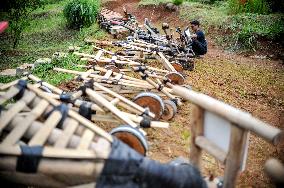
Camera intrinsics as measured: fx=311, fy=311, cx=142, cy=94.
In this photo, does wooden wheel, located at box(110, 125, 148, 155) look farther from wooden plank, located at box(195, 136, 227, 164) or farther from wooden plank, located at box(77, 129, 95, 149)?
wooden plank, located at box(195, 136, 227, 164)

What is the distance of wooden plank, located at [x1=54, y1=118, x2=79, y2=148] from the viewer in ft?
13.3

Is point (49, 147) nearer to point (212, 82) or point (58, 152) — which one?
point (58, 152)

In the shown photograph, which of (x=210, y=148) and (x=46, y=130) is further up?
(x=46, y=130)

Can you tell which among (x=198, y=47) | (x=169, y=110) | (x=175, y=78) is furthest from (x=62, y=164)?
(x=198, y=47)

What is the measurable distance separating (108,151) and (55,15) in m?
17.3

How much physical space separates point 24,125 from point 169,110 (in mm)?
3924

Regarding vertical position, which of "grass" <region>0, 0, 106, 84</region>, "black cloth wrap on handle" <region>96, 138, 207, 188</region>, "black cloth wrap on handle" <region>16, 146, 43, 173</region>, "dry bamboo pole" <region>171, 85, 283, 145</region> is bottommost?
"grass" <region>0, 0, 106, 84</region>

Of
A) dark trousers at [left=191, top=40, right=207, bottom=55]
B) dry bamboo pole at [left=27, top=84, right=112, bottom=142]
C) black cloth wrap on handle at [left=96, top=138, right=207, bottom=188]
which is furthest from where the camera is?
dark trousers at [left=191, top=40, right=207, bottom=55]

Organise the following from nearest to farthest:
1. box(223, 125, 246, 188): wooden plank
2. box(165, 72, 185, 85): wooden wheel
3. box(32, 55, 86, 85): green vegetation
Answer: box(223, 125, 246, 188): wooden plank → box(165, 72, 185, 85): wooden wheel → box(32, 55, 86, 85): green vegetation

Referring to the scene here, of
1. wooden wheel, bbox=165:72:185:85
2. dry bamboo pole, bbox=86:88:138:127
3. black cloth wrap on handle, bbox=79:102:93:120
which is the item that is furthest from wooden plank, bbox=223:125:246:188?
wooden wheel, bbox=165:72:185:85

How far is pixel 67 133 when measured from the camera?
4258mm

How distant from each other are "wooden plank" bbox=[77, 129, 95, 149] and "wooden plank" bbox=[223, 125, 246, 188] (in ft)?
5.98

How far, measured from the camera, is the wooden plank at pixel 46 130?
3979 mm

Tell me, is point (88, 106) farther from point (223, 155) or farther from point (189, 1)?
point (189, 1)
